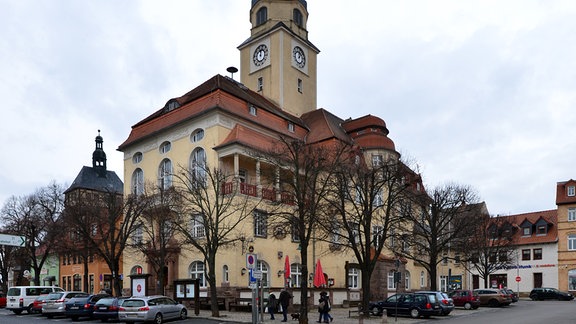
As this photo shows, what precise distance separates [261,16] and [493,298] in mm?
35883

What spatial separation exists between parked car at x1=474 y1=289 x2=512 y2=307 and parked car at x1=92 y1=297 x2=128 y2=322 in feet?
85.3

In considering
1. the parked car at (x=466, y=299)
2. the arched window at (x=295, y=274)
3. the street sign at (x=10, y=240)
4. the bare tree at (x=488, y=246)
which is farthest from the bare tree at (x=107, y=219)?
the bare tree at (x=488, y=246)

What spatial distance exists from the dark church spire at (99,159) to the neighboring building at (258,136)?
3914cm

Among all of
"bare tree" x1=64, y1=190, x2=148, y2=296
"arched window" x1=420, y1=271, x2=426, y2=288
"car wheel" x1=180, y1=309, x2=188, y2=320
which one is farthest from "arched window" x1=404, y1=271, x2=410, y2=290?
"car wheel" x1=180, y1=309, x2=188, y2=320

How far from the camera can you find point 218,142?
129 feet

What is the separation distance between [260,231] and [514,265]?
39546 millimetres

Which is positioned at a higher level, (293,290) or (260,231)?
(260,231)

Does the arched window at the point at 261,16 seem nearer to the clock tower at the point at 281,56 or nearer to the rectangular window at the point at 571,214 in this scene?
the clock tower at the point at 281,56

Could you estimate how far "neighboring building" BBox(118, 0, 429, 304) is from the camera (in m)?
38.3

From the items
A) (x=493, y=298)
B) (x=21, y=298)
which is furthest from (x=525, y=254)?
(x=21, y=298)

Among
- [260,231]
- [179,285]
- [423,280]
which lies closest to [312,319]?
[179,285]

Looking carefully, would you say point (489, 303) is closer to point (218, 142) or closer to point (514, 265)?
point (218, 142)

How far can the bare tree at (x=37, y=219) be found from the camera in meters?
45.9

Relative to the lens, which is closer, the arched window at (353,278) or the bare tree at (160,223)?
the bare tree at (160,223)
